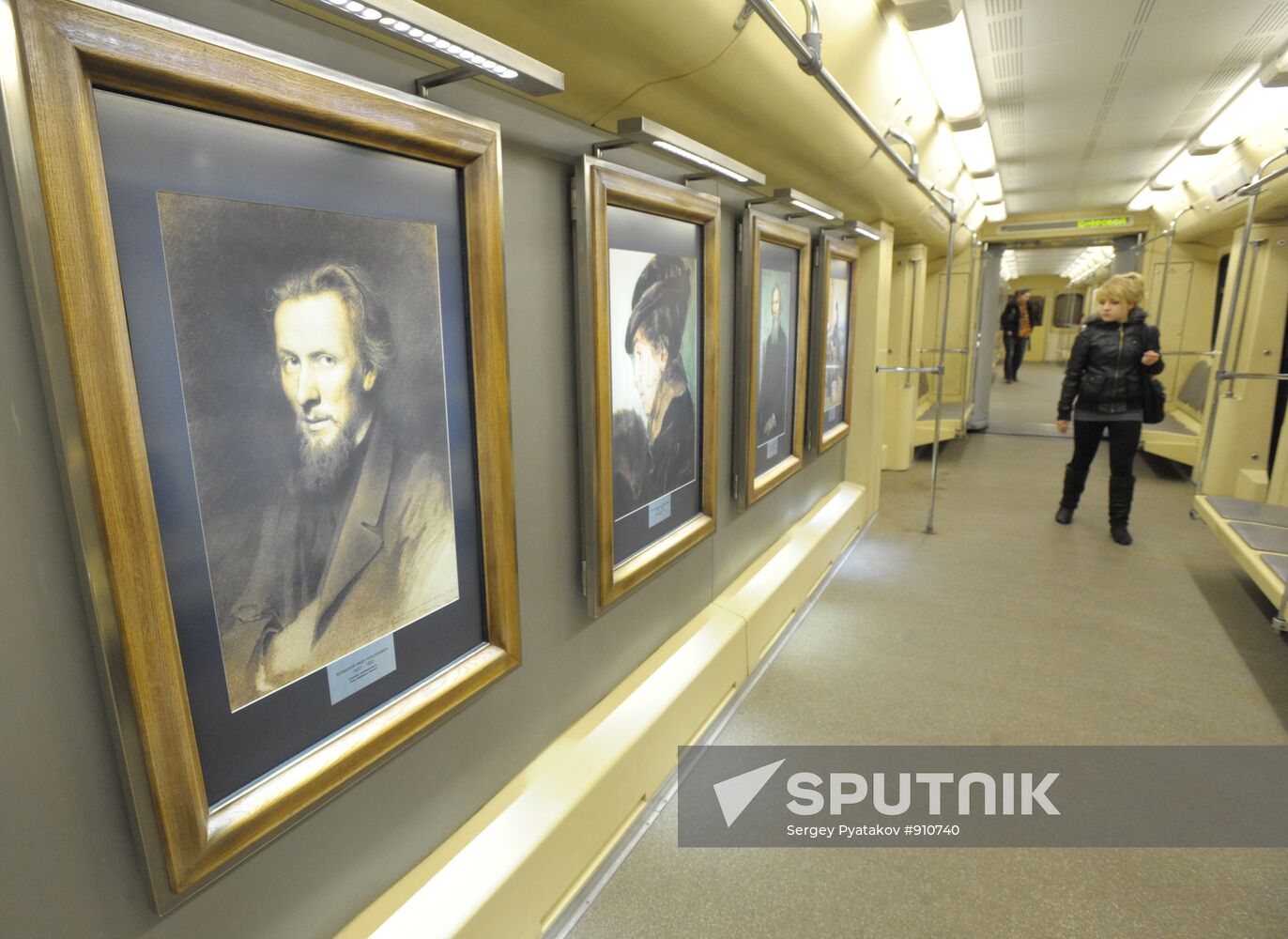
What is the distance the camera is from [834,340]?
427 centimetres

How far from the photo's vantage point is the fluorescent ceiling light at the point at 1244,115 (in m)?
4.17

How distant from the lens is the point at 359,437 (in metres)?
1.24

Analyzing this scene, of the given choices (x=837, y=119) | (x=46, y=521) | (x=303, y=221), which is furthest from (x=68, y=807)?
(x=837, y=119)

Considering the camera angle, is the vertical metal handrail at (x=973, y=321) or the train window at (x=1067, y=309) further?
the train window at (x=1067, y=309)

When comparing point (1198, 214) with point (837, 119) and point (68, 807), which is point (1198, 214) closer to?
point (837, 119)

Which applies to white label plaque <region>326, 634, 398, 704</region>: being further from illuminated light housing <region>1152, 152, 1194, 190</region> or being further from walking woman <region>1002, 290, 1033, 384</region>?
walking woman <region>1002, 290, 1033, 384</region>

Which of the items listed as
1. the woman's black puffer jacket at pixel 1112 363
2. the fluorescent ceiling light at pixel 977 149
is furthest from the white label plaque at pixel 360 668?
the fluorescent ceiling light at pixel 977 149

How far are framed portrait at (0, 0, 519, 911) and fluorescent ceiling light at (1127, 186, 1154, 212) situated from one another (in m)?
8.96

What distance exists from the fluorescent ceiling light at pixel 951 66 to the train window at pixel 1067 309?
78.7 feet

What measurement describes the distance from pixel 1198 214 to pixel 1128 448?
2.97 m

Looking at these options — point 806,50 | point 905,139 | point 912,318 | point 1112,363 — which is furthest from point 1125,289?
point 806,50

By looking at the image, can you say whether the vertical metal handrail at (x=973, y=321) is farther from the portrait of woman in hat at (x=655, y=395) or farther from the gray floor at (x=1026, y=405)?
the portrait of woman in hat at (x=655, y=395)

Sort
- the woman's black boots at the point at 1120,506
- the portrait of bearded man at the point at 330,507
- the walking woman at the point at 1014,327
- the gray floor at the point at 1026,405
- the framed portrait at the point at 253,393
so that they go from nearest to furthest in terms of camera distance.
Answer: the framed portrait at the point at 253,393, the portrait of bearded man at the point at 330,507, the woman's black boots at the point at 1120,506, the gray floor at the point at 1026,405, the walking woman at the point at 1014,327

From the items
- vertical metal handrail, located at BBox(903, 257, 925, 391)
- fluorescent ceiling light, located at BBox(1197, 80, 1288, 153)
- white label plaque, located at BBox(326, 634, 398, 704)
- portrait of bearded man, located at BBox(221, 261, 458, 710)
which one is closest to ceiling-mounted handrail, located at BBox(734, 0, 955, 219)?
portrait of bearded man, located at BBox(221, 261, 458, 710)
